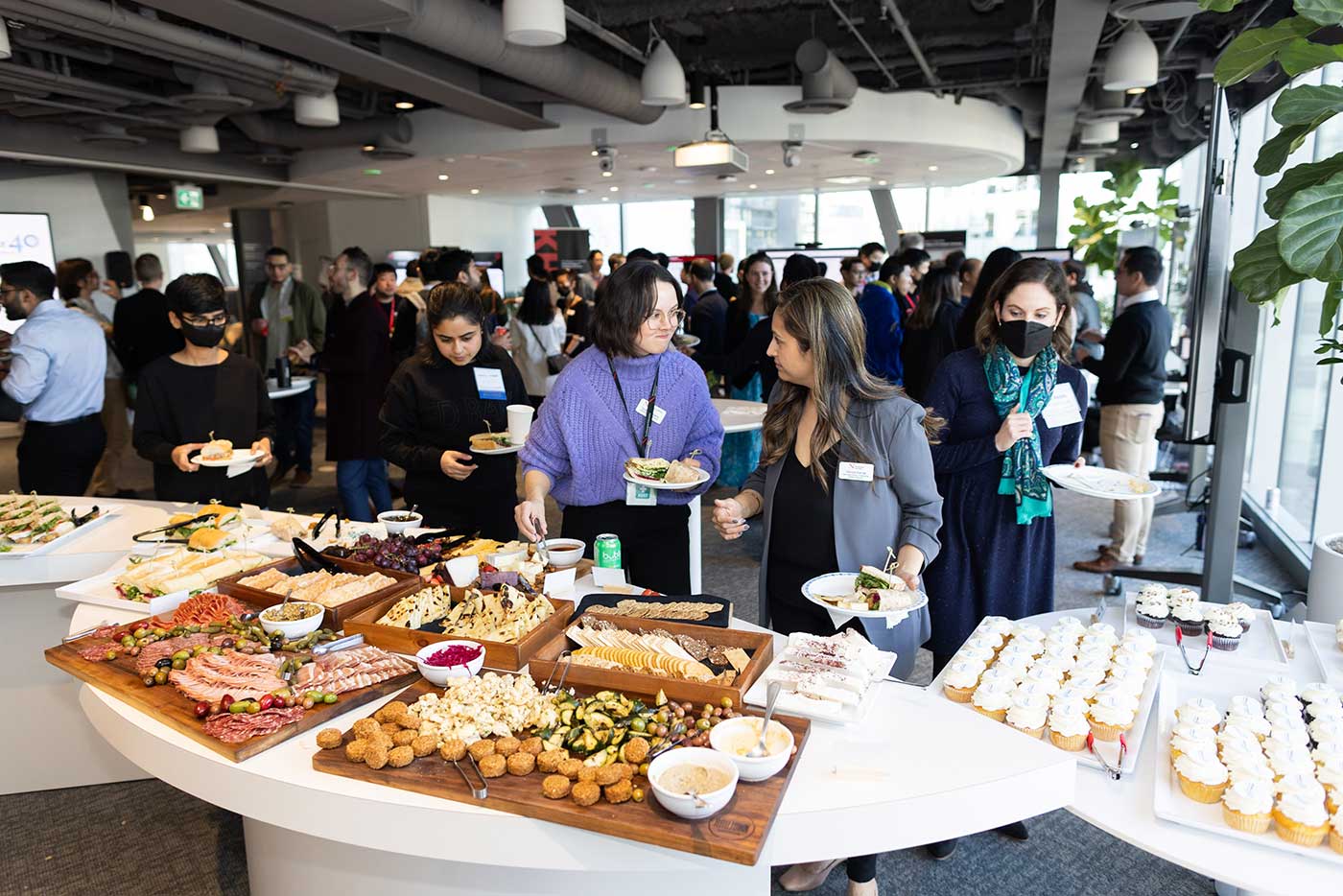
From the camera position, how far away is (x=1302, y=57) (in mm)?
1764

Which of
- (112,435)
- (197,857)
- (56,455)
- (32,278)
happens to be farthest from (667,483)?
(112,435)

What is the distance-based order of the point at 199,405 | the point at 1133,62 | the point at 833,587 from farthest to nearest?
1. the point at 1133,62
2. the point at 199,405
3. the point at 833,587

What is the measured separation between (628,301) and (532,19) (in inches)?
144

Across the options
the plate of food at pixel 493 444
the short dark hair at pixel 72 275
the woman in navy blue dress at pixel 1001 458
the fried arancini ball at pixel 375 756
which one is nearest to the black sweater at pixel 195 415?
the plate of food at pixel 493 444

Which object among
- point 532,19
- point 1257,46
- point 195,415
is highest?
point 532,19

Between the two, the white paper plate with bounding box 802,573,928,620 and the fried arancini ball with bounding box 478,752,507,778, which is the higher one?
the white paper plate with bounding box 802,573,928,620

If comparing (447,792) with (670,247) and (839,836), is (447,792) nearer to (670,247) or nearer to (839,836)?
(839,836)

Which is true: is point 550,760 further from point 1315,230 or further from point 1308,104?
point 1308,104

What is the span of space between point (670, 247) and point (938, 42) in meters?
10.6

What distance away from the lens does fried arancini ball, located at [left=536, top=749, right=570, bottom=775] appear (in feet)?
4.66

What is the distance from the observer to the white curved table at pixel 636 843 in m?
1.34

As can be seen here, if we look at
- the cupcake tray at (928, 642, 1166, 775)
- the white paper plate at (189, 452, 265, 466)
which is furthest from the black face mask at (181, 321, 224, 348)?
the cupcake tray at (928, 642, 1166, 775)

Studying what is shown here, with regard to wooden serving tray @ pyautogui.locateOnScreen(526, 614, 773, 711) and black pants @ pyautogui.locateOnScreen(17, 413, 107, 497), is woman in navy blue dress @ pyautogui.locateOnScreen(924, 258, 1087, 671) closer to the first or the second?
wooden serving tray @ pyautogui.locateOnScreen(526, 614, 773, 711)

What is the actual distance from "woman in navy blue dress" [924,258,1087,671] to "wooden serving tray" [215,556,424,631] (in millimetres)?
1518
